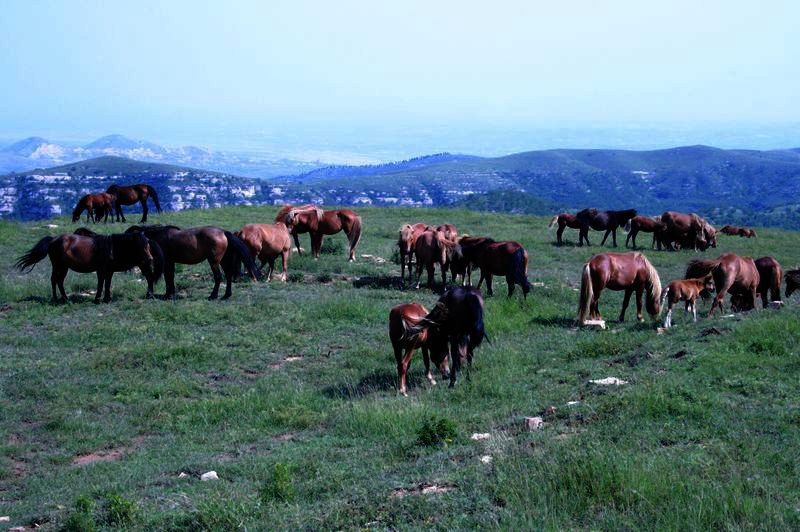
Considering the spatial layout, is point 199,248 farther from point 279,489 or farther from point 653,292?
point 279,489

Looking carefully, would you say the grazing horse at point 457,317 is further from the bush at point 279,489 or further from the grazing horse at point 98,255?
the grazing horse at point 98,255

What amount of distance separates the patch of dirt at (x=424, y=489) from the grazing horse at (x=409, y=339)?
14.2 feet

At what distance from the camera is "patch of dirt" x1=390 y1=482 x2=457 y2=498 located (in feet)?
21.4

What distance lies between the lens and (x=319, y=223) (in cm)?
2419

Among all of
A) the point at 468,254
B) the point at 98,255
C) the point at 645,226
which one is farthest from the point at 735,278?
the point at 645,226

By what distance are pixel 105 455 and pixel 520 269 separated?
1064 cm

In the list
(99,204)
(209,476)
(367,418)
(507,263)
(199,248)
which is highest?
(99,204)

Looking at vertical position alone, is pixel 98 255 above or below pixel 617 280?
above

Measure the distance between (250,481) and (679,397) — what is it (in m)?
4.59

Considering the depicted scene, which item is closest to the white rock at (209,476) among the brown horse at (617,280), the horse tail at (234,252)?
the brown horse at (617,280)

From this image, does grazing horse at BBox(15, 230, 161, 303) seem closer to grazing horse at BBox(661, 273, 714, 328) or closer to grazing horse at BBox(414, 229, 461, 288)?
grazing horse at BBox(414, 229, 461, 288)

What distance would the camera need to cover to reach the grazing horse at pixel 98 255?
56.0ft

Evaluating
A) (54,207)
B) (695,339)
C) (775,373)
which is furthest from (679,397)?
(54,207)

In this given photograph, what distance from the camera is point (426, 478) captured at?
699 centimetres
